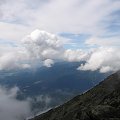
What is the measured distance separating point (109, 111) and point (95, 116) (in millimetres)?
12667

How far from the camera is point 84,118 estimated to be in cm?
15925

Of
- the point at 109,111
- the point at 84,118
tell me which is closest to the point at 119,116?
the point at 109,111

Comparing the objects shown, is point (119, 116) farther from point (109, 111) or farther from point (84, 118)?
point (84, 118)

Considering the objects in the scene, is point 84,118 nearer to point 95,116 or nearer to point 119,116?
point 95,116

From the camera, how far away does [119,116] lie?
157 meters

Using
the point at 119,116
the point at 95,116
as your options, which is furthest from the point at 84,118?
the point at 119,116

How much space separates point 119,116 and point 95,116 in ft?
44.5

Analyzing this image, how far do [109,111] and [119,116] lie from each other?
894cm

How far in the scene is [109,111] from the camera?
165 meters

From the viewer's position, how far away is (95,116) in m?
156

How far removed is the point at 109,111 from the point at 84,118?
53.7ft
